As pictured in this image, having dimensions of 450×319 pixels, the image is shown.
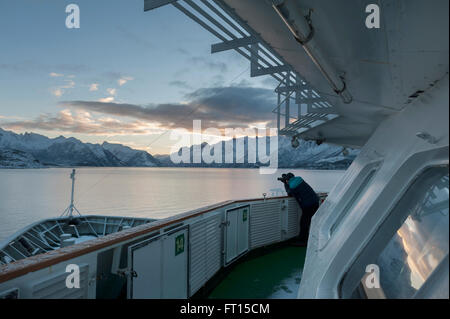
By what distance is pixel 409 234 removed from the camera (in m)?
1.38

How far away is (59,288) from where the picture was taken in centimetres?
176

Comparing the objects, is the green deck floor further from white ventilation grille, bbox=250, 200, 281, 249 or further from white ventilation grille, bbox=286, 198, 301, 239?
white ventilation grille, bbox=286, 198, 301, 239

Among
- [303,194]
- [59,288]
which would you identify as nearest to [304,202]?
[303,194]

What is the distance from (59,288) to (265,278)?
327 centimetres

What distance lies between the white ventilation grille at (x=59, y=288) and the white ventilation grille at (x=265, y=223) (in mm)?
3629

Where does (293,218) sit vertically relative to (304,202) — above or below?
below

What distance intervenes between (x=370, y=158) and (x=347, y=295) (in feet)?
6.58

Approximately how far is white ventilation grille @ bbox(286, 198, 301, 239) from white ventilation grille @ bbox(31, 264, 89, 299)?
4.84 metres

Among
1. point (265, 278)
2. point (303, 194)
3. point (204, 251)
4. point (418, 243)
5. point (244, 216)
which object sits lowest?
point (265, 278)

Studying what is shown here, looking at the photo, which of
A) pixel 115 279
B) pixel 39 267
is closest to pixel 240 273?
pixel 115 279

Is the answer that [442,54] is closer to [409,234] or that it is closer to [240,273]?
[409,234]

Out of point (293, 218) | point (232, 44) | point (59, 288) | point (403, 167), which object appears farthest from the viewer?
point (293, 218)

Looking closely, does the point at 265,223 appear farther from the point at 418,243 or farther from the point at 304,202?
the point at 418,243
